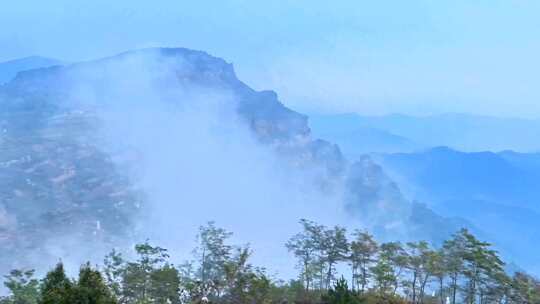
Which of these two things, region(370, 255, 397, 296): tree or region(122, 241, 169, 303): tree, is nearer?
region(122, 241, 169, 303): tree

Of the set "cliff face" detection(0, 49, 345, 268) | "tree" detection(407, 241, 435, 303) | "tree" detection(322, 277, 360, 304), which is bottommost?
"tree" detection(322, 277, 360, 304)

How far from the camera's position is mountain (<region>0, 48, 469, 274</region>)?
10681 cm

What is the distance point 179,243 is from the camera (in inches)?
4323

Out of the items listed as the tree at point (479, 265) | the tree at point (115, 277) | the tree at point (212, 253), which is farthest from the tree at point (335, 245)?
the tree at point (115, 277)

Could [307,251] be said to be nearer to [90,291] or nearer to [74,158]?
[90,291]

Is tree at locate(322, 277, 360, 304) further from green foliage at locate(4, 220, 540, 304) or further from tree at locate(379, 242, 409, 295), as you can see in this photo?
tree at locate(379, 242, 409, 295)

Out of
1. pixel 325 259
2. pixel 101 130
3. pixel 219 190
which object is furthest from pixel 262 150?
pixel 325 259

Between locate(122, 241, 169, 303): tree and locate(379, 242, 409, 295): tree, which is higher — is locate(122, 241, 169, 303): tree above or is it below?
below

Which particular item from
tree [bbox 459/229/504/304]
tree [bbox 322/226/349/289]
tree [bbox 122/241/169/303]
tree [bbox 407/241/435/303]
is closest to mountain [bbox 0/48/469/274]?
tree [bbox 122/241/169/303]

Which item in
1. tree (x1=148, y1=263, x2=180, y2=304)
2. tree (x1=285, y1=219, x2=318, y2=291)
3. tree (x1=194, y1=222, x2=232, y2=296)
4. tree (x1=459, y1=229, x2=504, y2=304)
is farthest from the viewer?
tree (x1=285, y1=219, x2=318, y2=291)

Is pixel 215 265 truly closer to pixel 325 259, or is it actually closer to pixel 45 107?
pixel 325 259

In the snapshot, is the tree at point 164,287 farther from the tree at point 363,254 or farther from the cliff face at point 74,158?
the cliff face at point 74,158

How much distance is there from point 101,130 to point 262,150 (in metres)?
59.3

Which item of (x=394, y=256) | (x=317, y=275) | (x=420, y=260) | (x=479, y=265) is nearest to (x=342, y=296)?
(x=394, y=256)
